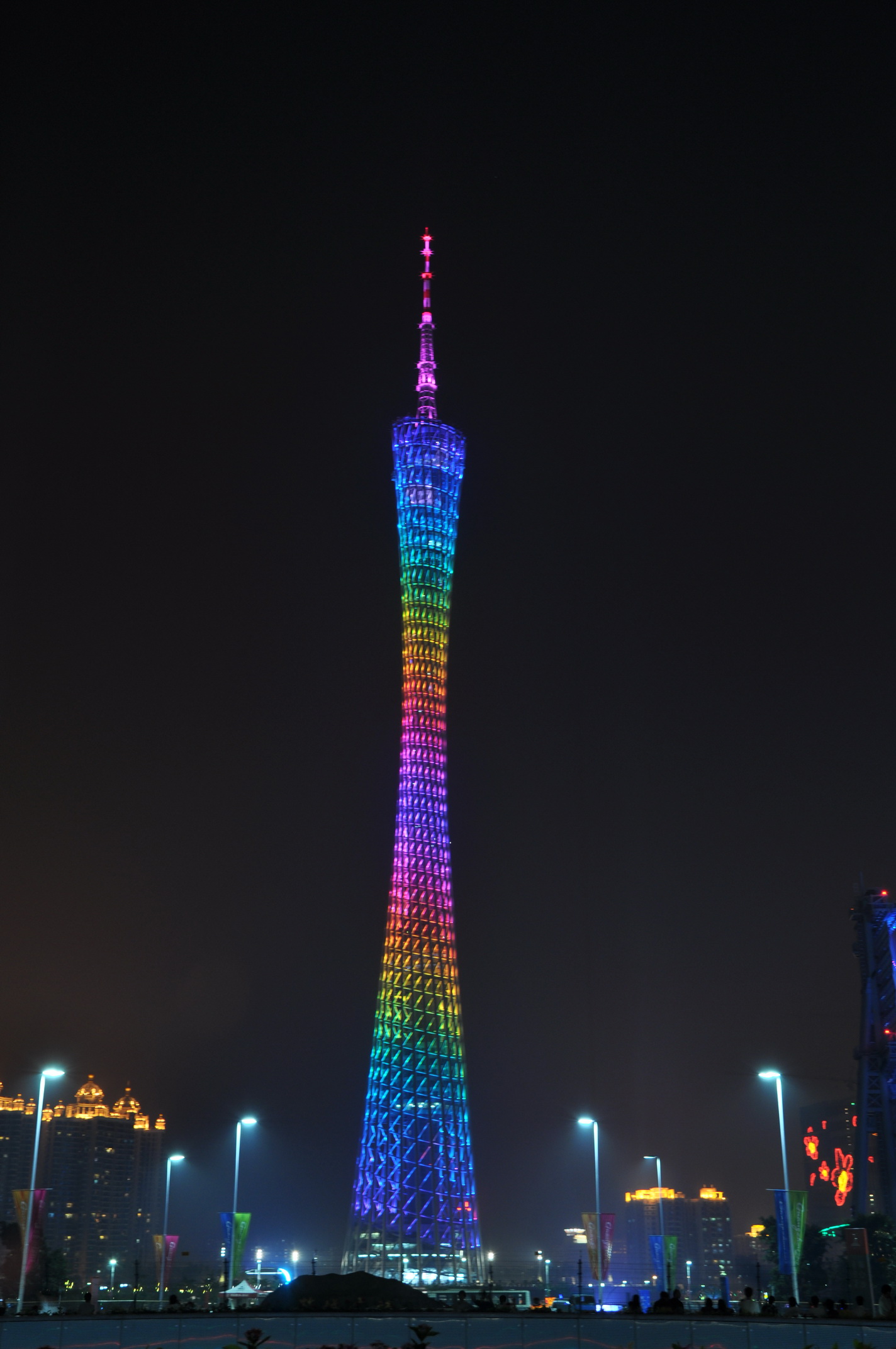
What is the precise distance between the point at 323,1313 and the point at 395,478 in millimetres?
65641

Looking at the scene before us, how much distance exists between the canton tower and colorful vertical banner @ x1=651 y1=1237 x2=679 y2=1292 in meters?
25.7

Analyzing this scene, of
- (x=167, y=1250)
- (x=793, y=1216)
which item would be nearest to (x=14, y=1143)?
(x=167, y=1250)

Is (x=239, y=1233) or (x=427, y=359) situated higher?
(x=427, y=359)

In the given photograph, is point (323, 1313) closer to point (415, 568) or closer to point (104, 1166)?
point (415, 568)

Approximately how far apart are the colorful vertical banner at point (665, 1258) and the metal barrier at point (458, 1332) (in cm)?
2106

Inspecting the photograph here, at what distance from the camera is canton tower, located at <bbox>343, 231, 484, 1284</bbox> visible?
7706 cm

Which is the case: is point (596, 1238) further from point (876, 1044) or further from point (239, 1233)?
point (876, 1044)

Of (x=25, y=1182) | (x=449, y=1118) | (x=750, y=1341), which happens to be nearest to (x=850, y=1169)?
(x=449, y=1118)

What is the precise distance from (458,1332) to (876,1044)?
69.9m

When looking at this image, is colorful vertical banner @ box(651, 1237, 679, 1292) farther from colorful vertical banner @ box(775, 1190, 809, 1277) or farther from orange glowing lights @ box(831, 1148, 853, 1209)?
orange glowing lights @ box(831, 1148, 853, 1209)

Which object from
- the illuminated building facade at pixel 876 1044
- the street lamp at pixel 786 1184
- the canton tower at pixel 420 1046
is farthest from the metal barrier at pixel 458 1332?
the illuminated building facade at pixel 876 1044

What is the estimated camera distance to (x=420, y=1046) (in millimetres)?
79062

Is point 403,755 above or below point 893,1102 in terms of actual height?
above

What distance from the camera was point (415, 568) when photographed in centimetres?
8238
